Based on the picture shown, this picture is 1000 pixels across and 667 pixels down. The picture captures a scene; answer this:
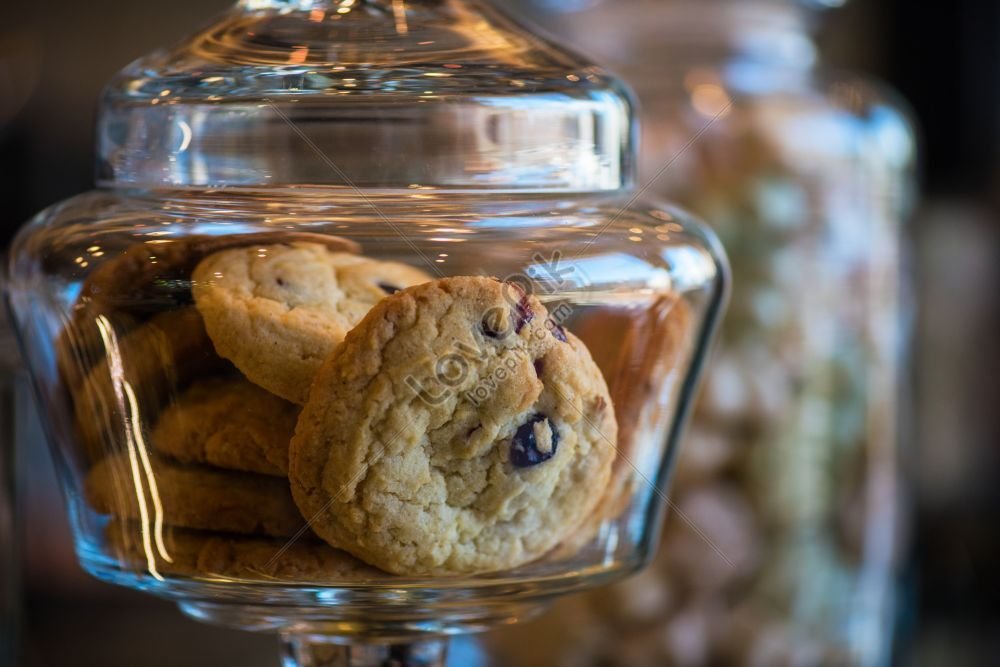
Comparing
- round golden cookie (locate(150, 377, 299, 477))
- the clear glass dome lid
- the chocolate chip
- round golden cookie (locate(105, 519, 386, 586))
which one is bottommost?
round golden cookie (locate(105, 519, 386, 586))

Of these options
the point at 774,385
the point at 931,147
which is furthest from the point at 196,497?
the point at 931,147

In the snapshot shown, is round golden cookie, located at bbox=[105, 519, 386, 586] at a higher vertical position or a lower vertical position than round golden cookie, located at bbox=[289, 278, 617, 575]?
lower

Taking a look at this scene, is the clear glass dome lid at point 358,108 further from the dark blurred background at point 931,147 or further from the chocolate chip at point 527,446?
the dark blurred background at point 931,147

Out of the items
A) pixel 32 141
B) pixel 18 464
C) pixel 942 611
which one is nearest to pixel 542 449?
pixel 18 464

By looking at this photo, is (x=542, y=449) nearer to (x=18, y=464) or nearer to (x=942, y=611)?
(x=18, y=464)

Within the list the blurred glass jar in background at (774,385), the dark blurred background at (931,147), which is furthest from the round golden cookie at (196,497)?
the dark blurred background at (931,147)

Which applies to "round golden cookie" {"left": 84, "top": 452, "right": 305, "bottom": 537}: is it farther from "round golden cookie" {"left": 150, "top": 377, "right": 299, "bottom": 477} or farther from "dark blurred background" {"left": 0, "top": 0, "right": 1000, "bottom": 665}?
"dark blurred background" {"left": 0, "top": 0, "right": 1000, "bottom": 665}

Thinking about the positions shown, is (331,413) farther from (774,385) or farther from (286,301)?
(774,385)

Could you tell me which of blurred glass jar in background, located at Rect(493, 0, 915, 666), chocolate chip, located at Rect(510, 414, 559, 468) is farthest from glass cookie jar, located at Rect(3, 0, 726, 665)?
blurred glass jar in background, located at Rect(493, 0, 915, 666)
